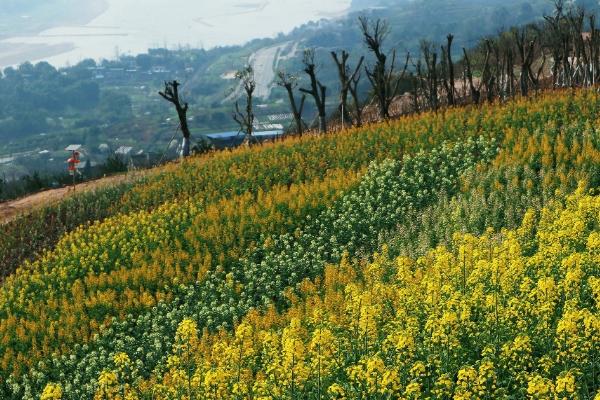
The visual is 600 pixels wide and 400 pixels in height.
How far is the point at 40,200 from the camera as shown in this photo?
96.8 ft

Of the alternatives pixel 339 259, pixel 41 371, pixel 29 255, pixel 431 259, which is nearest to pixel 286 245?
pixel 339 259

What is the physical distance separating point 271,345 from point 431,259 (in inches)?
210

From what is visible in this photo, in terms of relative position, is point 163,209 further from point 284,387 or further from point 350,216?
point 284,387

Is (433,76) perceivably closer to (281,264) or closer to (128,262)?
(281,264)

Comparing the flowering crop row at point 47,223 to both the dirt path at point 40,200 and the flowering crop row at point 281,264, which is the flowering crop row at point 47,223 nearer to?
the dirt path at point 40,200

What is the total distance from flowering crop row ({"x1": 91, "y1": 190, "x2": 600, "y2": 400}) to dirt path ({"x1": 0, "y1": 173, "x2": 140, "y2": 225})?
1608 cm

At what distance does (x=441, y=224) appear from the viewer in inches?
700

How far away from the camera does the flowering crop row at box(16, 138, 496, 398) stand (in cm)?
1580

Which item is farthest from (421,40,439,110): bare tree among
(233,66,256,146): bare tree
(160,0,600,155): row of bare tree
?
(233,66,256,146): bare tree

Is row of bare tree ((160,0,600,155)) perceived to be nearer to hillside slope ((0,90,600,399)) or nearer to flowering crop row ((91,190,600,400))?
hillside slope ((0,90,600,399))

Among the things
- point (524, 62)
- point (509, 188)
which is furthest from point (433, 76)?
point (509, 188)

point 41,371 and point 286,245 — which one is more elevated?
point 286,245

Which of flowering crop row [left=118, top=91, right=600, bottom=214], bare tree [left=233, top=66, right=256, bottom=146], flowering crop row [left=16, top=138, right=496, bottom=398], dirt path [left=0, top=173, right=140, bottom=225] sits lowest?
flowering crop row [left=16, top=138, right=496, bottom=398]

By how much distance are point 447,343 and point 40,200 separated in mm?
23243
